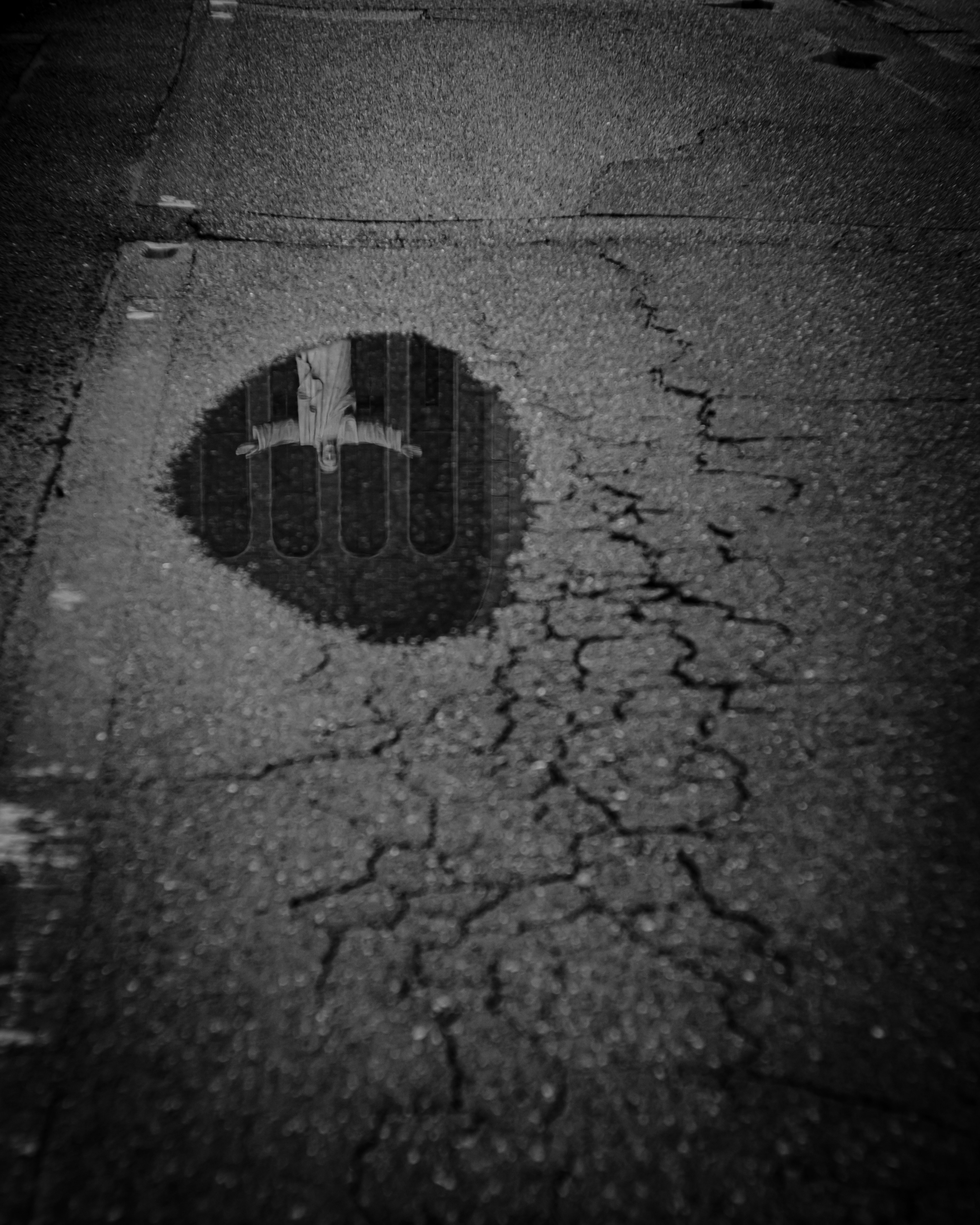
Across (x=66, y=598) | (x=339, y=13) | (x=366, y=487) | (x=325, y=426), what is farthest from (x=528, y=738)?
(x=339, y=13)

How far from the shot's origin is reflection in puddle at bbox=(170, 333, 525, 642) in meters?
3.00

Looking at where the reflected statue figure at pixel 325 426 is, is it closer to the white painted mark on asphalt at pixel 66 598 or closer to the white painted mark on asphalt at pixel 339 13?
the white painted mark on asphalt at pixel 66 598

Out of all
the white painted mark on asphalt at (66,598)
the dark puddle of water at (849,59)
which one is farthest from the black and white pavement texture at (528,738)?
the dark puddle of water at (849,59)

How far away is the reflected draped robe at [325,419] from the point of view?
11.5ft

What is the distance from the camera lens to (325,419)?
360 centimetres

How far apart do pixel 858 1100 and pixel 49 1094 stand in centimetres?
144

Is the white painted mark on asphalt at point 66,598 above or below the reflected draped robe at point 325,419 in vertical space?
below

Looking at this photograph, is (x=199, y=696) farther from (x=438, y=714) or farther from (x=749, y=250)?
(x=749, y=250)

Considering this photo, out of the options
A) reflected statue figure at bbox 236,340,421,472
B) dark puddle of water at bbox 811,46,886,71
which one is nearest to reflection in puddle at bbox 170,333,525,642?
reflected statue figure at bbox 236,340,421,472

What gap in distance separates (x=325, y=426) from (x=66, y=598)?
108cm

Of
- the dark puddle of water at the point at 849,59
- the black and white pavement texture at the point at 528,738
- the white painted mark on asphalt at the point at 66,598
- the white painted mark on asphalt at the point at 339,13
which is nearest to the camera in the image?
the black and white pavement texture at the point at 528,738

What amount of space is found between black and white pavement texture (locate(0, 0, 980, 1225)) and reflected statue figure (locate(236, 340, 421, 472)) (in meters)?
0.22

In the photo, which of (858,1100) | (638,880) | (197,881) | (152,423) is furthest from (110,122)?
(858,1100)

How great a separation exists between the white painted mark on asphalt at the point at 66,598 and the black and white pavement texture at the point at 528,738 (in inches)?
0.6
